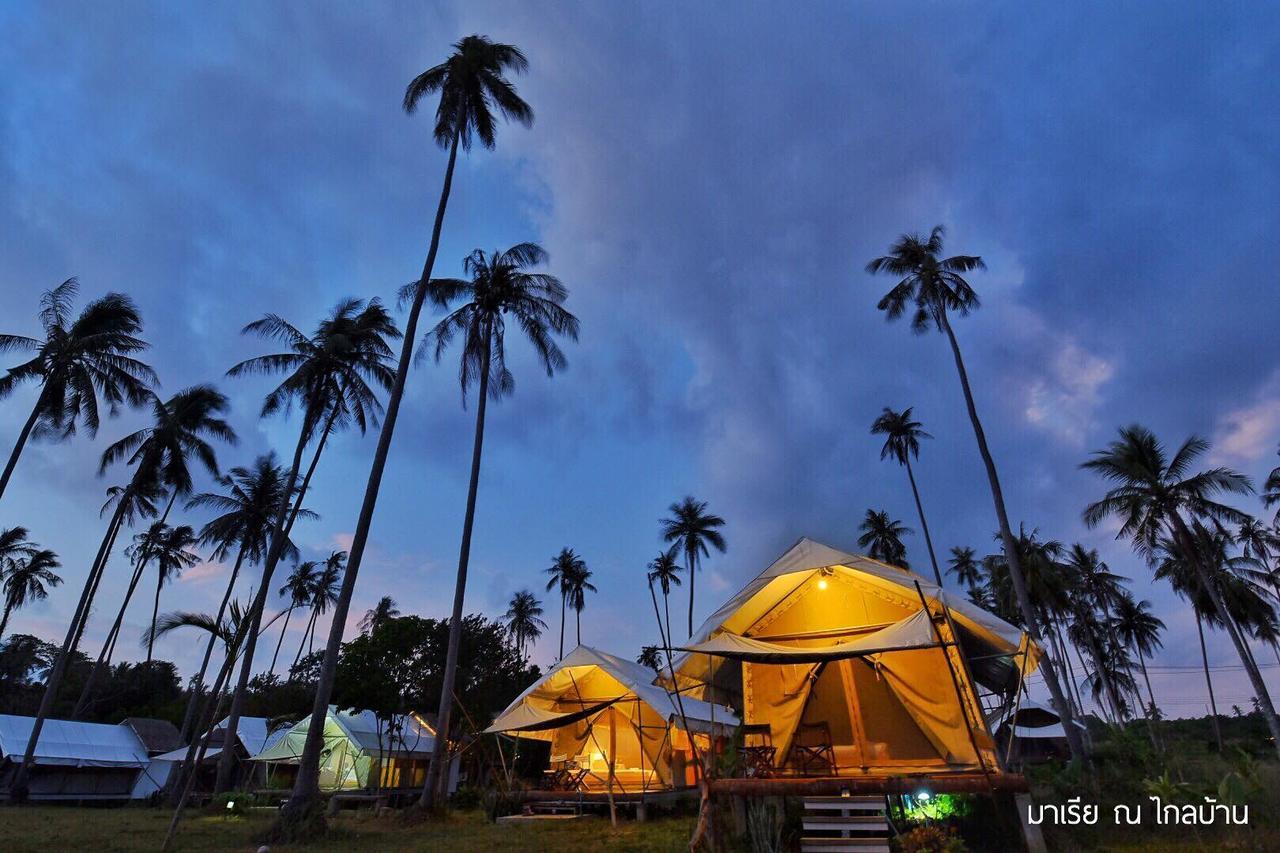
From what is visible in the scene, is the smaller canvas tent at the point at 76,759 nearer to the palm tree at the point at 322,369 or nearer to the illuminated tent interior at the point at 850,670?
the palm tree at the point at 322,369

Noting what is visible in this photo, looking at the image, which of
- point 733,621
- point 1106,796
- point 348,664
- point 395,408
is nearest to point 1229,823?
point 1106,796

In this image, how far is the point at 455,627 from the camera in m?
16.5

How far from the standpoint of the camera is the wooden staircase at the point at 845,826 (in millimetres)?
8148

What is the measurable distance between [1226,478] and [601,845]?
23336mm

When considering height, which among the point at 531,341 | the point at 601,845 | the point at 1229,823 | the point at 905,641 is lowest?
the point at 601,845

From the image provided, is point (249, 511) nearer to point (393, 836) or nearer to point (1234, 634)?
point (393, 836)

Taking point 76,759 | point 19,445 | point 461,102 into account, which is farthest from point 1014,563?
point 76,759

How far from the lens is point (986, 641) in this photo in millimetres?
10555

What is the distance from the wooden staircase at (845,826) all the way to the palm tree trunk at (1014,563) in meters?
7.56

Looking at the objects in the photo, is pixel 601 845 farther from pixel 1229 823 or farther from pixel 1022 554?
pixel 1022 554

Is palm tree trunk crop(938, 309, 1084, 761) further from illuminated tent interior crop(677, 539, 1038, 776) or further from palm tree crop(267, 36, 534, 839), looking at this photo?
palm tree crop(267, 36, 534, 839)

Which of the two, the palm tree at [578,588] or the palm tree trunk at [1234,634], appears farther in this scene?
the palm tree at [578,588]

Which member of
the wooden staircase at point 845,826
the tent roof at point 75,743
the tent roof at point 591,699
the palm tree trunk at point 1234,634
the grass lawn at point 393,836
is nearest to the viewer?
the wooden staircase at point 845,826

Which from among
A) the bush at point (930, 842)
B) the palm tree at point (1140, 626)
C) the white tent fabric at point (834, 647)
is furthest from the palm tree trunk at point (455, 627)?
the palm tree at point (1140, 626)
